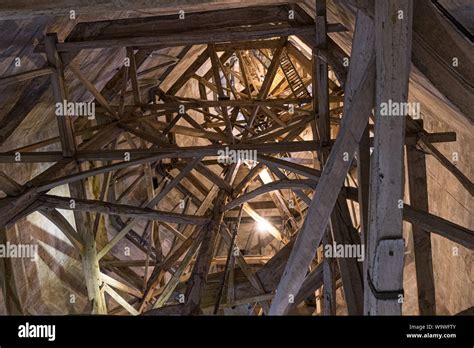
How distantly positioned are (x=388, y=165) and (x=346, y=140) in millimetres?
442

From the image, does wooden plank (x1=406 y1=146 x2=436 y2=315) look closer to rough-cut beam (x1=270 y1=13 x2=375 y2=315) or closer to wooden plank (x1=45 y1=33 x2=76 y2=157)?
rough-cut beam (x1=270 y1=13 x2=375 y2=315)

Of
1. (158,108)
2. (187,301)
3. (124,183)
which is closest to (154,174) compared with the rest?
(124,183)

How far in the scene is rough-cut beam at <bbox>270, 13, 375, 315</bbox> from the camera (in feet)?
11.4

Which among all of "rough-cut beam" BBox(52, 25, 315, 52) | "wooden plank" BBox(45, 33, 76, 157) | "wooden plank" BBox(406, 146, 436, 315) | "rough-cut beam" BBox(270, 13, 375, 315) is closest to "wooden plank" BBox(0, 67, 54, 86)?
"wooden plank" BBox(45, 33, 76, 157)

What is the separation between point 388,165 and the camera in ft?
10.6

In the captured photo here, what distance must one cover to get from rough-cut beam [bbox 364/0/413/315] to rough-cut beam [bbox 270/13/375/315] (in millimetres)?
185

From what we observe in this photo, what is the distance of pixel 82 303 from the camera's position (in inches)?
444

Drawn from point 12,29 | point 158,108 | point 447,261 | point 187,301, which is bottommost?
point 187,301

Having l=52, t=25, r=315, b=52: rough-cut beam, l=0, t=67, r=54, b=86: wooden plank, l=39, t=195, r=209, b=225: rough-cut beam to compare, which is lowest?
l=39, t=195, r=209, b=225: rough-cut beam

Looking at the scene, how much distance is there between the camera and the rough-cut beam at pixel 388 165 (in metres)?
3.12

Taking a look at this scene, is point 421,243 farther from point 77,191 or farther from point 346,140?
point 77,191

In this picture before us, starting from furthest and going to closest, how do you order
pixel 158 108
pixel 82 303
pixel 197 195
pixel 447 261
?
pixel 197 195 → pixel 82 303 → pixel 158 108 → pixel 447 261
